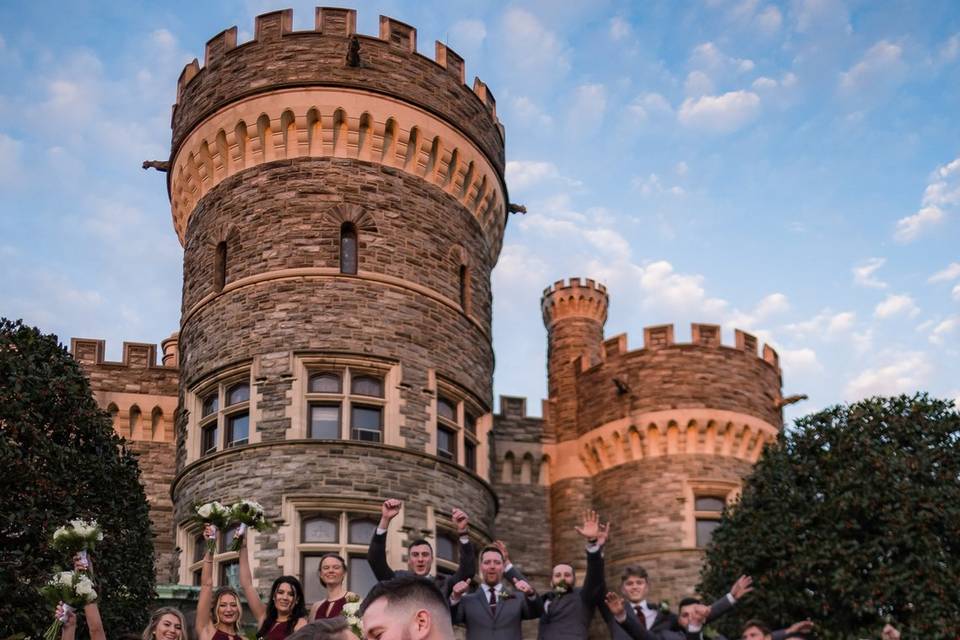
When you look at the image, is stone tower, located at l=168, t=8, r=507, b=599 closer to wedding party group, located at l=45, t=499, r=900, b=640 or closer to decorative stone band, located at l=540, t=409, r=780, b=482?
decorative stone band, located at l=540, t=409, r=780, b=482

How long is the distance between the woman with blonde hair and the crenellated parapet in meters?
14.2

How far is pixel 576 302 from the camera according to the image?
37156 mm

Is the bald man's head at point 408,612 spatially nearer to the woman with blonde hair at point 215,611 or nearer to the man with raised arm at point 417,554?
the woman with blonde hair at point 215,611

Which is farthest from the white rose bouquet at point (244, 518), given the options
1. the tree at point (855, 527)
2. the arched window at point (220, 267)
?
the arched window at point (220, 267)

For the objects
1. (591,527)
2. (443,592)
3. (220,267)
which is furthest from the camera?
(220,267)

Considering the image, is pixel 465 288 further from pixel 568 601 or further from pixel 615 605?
pixel 568 601

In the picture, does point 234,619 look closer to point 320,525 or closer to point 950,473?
point 320,525

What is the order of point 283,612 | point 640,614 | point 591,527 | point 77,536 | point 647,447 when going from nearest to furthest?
point 77,536
point 283,612
point 591,527
point 640,614
point 647,447

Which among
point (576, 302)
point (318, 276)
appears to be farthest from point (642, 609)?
point (576, 302)

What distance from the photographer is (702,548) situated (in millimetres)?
28734

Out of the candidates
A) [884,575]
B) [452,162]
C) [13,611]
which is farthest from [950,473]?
[13,611]

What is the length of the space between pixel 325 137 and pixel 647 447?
33.9ft

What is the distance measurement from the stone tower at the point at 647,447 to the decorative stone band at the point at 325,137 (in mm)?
7437

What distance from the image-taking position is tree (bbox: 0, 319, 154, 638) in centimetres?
1459
